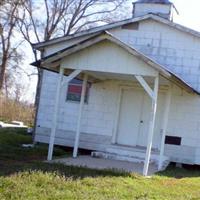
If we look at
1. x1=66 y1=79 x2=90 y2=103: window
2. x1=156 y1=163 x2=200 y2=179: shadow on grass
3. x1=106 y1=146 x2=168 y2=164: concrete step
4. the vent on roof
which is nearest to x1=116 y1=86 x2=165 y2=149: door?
x1=106 y1=146 x2=168 y2=164: concrete step

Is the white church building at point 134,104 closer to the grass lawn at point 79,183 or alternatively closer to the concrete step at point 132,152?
the concrete step at point 132,152

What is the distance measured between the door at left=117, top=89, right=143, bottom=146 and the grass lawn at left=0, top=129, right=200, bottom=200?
11.6ft

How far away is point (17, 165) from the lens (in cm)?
1317

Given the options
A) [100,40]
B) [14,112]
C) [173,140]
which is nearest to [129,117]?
[173,140]

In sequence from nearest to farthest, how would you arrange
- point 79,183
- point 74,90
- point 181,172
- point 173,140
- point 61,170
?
point 79,183 → point 61,170 → point 181,172 → point 173,140 → point 74,90

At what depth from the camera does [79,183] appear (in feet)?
36.7

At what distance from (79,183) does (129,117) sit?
792 centimetres

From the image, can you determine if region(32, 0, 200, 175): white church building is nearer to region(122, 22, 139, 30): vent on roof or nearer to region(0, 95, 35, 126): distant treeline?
region(122, 22, 139, 30): vent on roof

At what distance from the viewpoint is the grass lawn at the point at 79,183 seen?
10000 mm

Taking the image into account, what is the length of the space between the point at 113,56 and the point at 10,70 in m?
33.4

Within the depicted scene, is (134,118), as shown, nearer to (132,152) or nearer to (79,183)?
(132,152)

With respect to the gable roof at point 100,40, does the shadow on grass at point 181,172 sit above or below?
below

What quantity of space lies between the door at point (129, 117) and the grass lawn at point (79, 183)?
355 cm

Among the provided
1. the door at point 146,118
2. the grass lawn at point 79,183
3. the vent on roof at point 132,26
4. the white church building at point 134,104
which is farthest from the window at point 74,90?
the grass lawn at point 79,183
